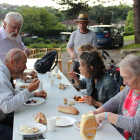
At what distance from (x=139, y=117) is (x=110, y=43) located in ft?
39.4

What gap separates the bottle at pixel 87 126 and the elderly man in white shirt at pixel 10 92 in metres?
0.84

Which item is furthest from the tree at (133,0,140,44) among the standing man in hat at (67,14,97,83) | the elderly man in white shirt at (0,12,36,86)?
the elderly man in white shirt at (0,12,36,86)

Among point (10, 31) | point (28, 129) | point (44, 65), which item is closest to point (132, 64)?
point (28, 129)

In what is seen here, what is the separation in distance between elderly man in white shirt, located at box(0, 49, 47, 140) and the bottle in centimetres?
84

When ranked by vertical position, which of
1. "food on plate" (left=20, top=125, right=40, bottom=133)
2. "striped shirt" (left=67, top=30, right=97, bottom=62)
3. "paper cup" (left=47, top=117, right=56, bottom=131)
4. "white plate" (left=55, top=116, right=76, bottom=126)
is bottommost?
"white plate" (left=55, top=116, right=76, bottom=126)

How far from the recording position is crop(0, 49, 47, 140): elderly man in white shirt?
171cm

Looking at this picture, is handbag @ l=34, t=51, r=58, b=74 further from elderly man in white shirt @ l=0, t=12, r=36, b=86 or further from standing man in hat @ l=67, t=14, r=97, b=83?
standing man in hat @ l=67, t=14, r=97, b=83

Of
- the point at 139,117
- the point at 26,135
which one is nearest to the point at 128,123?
the point at 139,117

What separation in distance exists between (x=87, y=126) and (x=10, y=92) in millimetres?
920

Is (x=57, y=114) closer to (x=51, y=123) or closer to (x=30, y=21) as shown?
(x=51, y=123)

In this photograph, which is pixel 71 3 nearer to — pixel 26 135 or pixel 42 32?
pixel 26 135

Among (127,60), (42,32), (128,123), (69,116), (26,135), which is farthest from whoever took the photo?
(42,32)

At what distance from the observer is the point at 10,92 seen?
5.79ft

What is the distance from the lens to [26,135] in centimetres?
138
